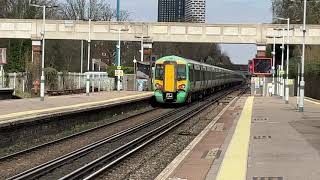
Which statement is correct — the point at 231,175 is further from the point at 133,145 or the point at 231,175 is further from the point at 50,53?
the point at 50,53

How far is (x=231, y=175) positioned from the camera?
35.6ft

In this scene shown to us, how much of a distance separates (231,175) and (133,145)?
7.84m

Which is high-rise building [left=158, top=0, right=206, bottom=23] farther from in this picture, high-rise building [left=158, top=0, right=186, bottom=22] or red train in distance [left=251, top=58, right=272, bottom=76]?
red train in distance [left=251, top=58, right=272, bottom=76]

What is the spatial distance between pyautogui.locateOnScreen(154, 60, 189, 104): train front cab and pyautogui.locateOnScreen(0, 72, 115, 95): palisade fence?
1356 centimetres

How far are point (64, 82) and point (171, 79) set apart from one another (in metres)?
21.8

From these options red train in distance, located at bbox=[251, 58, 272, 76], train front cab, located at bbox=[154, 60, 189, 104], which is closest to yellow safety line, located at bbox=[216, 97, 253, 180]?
train front cab, located at bbox=[154, 60, 189, 104]

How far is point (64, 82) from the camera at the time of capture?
56.7 meters

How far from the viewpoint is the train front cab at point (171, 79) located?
122ft

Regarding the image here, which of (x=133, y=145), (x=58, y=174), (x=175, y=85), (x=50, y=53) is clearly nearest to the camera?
(x=58, y=174)

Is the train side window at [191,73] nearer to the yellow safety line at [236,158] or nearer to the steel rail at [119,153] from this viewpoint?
the steel rail at [119,153]

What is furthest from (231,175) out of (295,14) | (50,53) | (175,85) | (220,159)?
(295,14)

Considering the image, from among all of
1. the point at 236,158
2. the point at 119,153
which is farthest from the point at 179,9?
the point at 236,158

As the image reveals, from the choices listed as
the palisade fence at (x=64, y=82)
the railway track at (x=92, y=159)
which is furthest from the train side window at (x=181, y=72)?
the palisade fence at (x=64, y=82)

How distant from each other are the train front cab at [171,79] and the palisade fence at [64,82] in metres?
13.6
